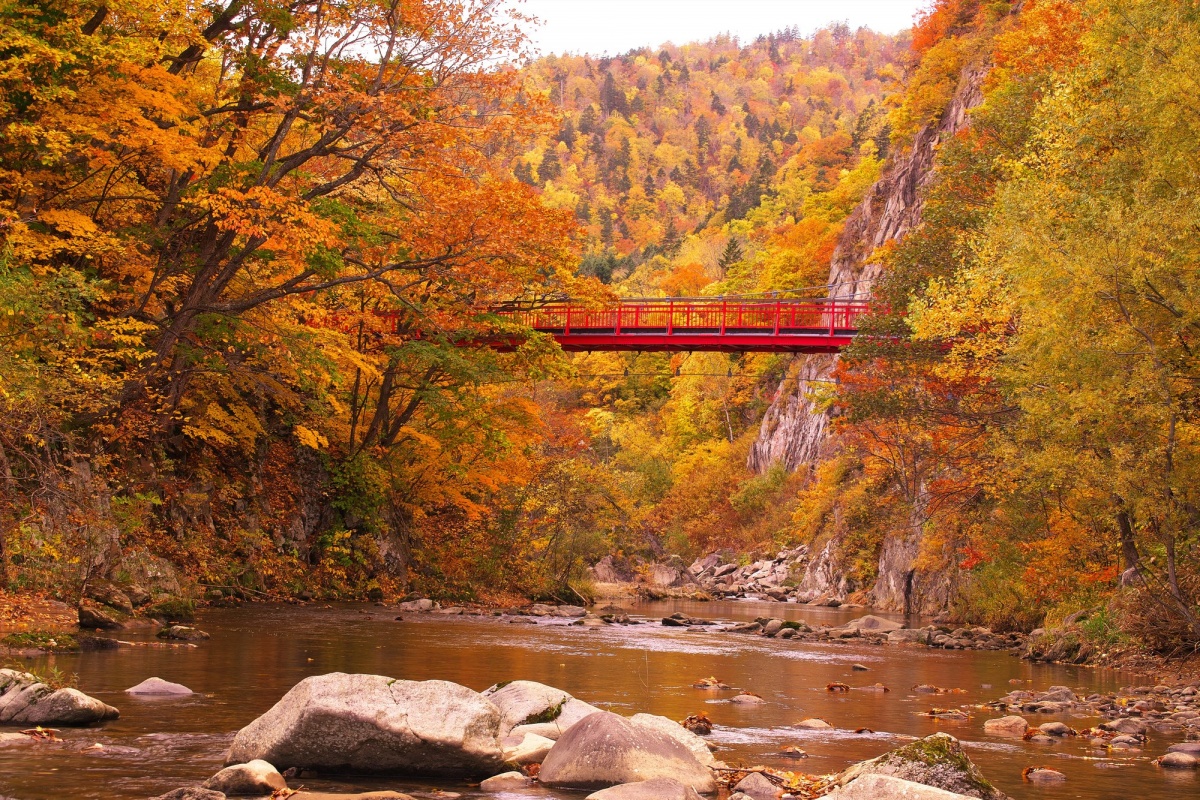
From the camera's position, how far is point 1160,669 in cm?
1446

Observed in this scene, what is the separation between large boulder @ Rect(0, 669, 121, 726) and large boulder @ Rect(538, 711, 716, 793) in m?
3.24

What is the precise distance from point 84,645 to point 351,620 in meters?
6.53

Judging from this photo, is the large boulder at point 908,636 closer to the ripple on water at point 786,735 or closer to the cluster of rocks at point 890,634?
the cluster of rocks at point 890,634

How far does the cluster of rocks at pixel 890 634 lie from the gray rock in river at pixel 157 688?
13.1m

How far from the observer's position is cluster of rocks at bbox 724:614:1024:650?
1958cm

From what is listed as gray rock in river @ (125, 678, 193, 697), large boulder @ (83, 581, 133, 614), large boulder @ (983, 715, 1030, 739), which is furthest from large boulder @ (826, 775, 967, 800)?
large boulder @ (83, 581, 133, 614)

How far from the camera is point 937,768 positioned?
240 inches

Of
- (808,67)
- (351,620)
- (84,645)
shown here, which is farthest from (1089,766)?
(808,67)

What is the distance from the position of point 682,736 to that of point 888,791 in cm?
201

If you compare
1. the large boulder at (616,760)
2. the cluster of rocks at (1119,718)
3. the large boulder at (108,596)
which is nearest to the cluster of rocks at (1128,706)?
the cluster of rocks at (1119,718)

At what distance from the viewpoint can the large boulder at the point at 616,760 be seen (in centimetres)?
641

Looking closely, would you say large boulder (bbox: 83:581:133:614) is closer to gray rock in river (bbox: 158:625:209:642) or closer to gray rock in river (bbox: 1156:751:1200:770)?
gray rock in river (bbox: 158:625:209:642)

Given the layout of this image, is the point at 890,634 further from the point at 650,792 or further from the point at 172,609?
the point at 650,792

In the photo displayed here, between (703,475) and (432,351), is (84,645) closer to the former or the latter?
(432,351)
